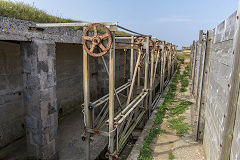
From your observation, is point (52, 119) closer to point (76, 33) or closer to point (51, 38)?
point (51, 38)

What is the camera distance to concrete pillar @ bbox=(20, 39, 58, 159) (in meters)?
4.15

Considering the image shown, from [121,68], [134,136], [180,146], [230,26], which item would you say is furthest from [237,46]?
[121,68]

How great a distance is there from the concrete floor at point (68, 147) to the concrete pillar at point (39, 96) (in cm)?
76

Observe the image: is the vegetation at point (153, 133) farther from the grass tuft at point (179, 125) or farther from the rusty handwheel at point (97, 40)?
the rusty handwheel at point (97, 40)

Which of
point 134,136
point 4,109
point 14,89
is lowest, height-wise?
point 134,136

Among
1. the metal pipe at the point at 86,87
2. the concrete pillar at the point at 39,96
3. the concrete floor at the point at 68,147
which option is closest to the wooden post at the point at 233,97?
the metal pipe at the point at 86,87

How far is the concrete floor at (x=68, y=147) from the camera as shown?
17.1 feet

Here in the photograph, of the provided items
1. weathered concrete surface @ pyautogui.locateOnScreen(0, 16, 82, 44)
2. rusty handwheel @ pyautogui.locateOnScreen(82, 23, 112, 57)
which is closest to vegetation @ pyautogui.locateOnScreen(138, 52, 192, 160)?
rusty handwheel @ pyautogui.locateOnScreen(82, 23, 112, 57)

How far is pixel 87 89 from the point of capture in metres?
4.25

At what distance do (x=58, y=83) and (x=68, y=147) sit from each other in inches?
116

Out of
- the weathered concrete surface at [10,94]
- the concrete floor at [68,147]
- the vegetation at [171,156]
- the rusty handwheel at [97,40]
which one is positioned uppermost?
the rusty handwheel at [97,40]

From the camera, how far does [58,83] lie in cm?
758

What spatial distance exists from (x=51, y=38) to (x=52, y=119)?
2.11m

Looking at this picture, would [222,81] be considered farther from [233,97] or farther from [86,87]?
[86,87]
